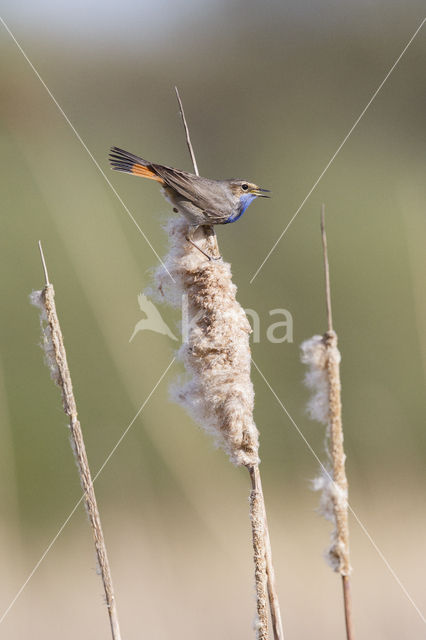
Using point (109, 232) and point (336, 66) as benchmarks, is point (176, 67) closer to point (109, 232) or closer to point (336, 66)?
point (336, 66)

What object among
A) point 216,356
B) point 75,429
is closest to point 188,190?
Result: point 216,356

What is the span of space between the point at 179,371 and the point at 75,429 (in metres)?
2.17

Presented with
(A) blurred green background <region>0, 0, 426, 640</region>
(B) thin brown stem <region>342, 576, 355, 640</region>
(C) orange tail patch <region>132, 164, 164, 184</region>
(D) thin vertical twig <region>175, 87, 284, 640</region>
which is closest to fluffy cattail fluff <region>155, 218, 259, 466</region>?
(D) thin vertical twig <region>175, 87, 284, 640</region>

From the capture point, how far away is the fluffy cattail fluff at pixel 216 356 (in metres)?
1.55

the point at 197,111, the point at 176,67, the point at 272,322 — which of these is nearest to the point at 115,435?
the point at 272,322

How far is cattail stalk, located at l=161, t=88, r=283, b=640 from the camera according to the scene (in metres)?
1.46

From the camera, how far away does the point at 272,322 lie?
3.94m

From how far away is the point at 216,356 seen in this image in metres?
1.66

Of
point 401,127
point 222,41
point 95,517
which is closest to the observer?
point 95,517

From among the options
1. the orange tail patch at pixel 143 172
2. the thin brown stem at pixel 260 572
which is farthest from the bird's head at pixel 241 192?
the thin brown stem at pixel 260 572

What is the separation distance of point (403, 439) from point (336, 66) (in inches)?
138

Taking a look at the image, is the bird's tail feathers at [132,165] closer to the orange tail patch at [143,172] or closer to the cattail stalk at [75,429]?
the orange tail patch at [143,172]

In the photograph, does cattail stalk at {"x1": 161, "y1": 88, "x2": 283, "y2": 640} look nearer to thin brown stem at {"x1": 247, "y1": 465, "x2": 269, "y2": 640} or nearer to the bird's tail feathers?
thin brown stem at {"x1": 247, "y1": 465, "x2": 269, "y2": 640}

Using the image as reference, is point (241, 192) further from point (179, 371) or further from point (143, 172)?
point (179, 371)
